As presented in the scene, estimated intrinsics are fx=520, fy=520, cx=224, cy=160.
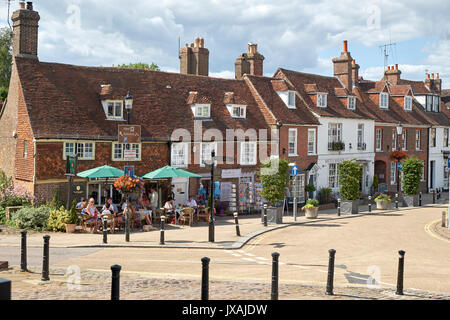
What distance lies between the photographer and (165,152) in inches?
1099

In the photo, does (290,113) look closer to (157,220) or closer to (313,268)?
(157,220)

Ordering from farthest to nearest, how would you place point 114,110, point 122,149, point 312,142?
point 312,142 < point 114,110 < point 122,149

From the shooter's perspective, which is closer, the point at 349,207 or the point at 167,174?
the point at 167,174

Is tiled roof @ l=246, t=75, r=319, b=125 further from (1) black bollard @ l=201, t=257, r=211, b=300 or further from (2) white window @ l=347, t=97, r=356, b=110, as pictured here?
(1) black bollard @ l=201, t=257, r=211, b=300

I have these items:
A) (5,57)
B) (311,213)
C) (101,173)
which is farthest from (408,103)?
(5,57)

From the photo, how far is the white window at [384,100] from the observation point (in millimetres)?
44156

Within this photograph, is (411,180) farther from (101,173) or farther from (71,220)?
(71,220)

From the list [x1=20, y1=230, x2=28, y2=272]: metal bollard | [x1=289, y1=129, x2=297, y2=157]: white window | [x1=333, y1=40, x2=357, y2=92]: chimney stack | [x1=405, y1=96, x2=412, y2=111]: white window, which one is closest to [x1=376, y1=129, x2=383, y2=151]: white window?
[x1=333, y1=40, x2=357, y2=92]: chimney stack

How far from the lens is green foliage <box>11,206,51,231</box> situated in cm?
2188

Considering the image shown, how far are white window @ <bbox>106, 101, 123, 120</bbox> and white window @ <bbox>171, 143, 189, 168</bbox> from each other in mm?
3330

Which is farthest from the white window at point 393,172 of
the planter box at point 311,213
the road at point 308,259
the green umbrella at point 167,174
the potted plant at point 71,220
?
the potted plant at point 71,220

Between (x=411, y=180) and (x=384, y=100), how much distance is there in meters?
9.90

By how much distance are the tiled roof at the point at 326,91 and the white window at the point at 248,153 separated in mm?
6889

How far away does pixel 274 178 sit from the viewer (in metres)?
26.2
